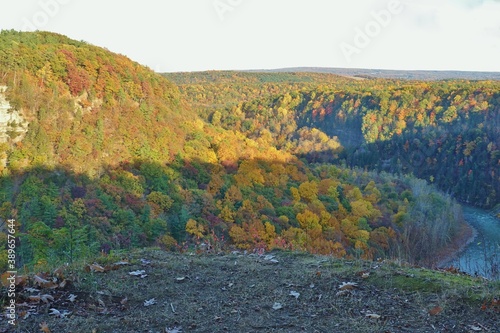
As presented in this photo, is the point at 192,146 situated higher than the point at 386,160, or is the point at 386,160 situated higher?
the point at 192,146

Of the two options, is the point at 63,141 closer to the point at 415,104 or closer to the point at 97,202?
the point at 97,202

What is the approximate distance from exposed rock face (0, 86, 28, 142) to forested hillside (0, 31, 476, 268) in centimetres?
22

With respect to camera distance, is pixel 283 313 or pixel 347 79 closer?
pixel 283 313

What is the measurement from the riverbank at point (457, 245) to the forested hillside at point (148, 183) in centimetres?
76

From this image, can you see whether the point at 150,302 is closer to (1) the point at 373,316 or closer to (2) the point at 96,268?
(2) the point at 96,268

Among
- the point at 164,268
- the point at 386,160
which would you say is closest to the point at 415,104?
the point at 386,160

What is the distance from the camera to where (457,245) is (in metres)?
44.7

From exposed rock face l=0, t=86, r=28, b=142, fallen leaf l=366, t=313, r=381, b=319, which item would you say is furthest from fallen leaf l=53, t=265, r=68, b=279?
exposed rock face l=0, t=86, r=28, b=142

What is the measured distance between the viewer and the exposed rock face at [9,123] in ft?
86.4

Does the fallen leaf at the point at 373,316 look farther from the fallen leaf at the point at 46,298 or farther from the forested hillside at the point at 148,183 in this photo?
the forested hillside at the point at 148,183

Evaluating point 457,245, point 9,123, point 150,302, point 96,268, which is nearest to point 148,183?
point 9,123

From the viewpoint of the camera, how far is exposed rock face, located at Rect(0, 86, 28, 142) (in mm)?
26344

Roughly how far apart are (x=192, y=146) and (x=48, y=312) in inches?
1333

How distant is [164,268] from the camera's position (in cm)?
712
